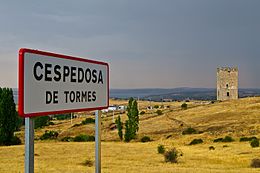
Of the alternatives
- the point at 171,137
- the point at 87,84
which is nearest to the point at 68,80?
the point at 87,84

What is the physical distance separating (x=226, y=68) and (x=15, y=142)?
9643 centimetres

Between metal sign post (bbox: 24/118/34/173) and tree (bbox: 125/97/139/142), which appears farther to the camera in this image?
tree (bbox: 125/97/139/142)

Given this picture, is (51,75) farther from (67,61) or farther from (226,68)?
(226,68)

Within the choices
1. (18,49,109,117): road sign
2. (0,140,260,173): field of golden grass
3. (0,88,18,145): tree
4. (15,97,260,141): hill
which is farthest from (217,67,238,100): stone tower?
(18,49,109,117): road sign

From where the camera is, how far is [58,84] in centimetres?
468

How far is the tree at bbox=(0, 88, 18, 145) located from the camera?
64.8 m

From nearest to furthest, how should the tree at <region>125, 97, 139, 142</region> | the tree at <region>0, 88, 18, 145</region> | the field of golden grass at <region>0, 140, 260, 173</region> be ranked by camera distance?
the field of golden grass at <region>0, 140, 260, 173</region> → the tree at <region>0, 88, 18, 145</region> → the tree at <region>125, 97, 139, 142</region>

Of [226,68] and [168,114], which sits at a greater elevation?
[226,68]

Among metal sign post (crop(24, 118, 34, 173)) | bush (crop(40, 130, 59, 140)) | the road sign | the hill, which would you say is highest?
the road sign

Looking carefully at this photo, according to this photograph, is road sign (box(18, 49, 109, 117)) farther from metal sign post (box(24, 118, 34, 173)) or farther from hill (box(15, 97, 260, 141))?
hill (box(15, 97, 260, 141))

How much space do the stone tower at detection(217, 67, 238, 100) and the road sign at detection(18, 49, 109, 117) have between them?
5481 inches

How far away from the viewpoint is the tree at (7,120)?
6476 centimetres

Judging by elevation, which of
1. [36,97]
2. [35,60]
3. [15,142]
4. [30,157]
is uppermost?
[35,60]

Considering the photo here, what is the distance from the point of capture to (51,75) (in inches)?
177
